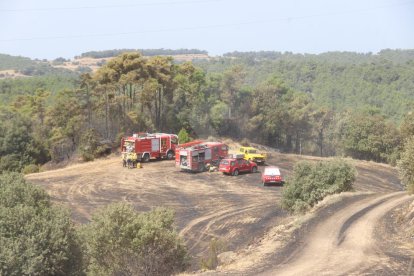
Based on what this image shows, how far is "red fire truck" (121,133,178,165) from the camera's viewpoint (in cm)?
4400

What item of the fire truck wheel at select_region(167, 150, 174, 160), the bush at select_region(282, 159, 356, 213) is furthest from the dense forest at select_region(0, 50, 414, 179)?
the bush at select_region(282, 159, 356, 213)

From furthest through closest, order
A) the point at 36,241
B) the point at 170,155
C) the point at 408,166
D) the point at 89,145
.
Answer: the point at 89,145, the point at 170,155, the point at 408,166, the point at 36,241

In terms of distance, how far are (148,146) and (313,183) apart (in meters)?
21.0

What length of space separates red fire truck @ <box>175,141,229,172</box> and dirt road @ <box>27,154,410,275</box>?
2.87ft

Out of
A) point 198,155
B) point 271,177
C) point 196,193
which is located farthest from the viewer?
point 198,155

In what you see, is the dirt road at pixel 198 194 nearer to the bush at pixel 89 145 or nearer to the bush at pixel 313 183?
the bush at pixel 313 183

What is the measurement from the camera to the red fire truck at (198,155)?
134 ft

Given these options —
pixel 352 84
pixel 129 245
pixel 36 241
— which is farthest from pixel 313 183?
pixel 352 84

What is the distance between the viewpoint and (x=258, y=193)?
1369 inches

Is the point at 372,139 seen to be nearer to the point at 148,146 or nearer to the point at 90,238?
the point at 148,146

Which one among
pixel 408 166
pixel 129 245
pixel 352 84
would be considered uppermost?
pixel 352 84

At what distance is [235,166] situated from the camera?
40.2m

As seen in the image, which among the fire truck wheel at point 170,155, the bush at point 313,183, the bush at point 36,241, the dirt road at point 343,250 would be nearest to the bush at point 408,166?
the dirt road at point 343,250

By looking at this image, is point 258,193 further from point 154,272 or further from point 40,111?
point 40,111
